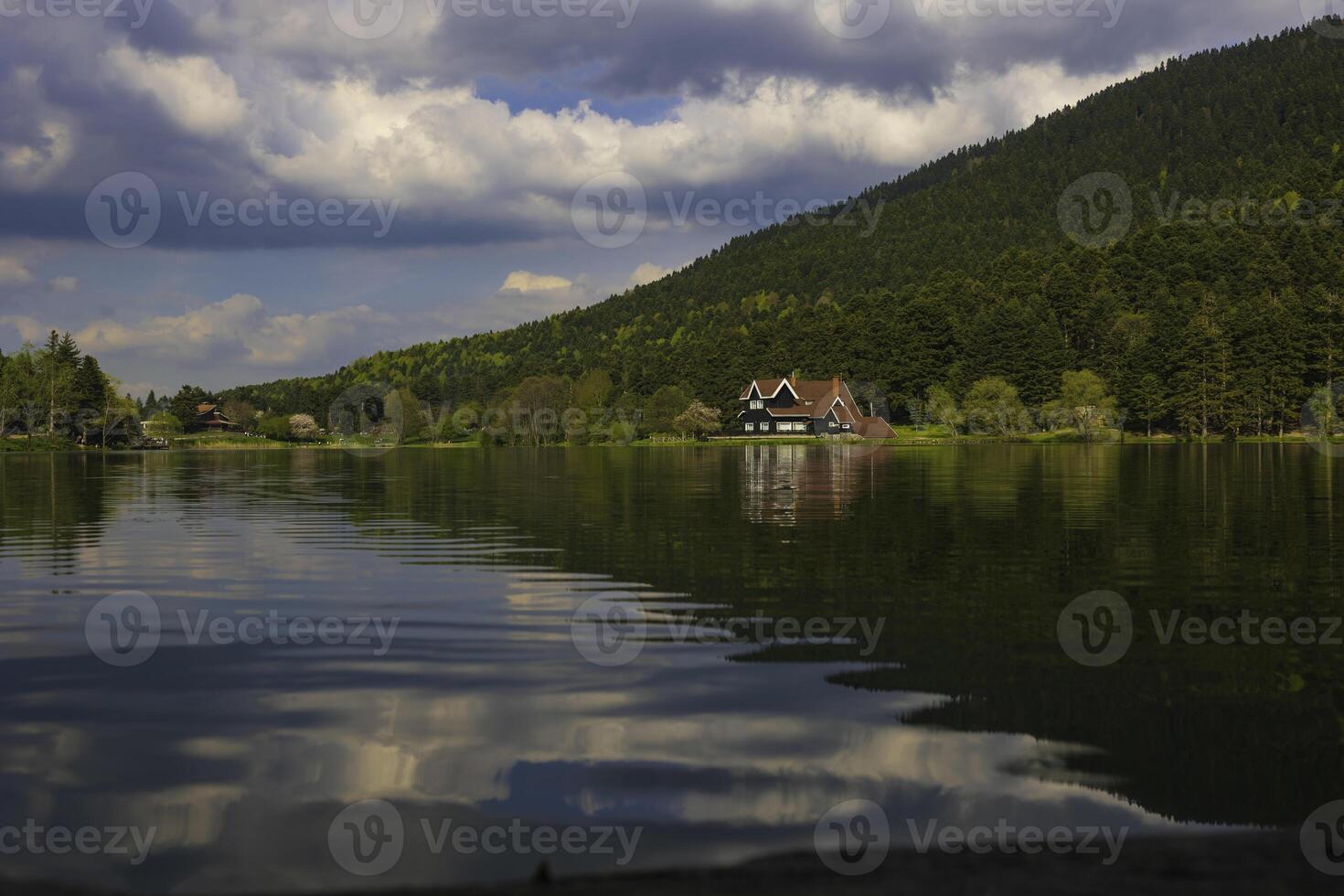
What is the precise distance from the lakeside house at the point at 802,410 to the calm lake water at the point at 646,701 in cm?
15864

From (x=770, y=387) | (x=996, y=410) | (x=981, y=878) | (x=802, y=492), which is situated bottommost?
(x=981, y=878)

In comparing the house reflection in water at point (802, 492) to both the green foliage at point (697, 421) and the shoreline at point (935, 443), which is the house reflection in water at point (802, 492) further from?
the green foliage at point (697, 421)

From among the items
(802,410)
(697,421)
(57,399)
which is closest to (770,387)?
(802,410)

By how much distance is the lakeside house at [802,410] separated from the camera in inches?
7338

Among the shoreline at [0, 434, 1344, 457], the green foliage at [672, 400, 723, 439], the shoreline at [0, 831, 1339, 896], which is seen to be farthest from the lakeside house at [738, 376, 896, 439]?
the shoreline at [0, 831, 1339, 896]

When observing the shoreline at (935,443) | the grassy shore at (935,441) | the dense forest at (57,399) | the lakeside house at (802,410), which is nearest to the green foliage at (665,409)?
the shoreline at (935,443)

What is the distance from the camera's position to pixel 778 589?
1967cm

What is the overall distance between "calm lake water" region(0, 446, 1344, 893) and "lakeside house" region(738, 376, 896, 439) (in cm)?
15864

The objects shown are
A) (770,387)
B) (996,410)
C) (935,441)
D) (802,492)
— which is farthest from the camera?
(770,387)

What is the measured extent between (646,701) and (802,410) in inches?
7075

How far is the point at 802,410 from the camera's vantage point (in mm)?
190000

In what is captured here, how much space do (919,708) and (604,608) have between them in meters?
7.54

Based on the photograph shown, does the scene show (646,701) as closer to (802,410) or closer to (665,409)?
(802,410)

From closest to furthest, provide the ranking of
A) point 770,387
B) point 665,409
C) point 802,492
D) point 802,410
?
point 802,492 → point 802,410 → point 665,409 → point 770,387
